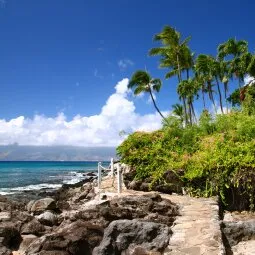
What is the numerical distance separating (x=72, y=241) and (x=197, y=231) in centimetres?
247

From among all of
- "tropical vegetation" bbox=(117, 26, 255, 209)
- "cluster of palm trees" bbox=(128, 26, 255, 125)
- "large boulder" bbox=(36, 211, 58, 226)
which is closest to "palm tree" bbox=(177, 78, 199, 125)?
"cluster of palm trees" bbox=(128, 26, 255, 125)

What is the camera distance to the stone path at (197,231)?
666 centimetres

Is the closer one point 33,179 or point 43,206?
point 43,206

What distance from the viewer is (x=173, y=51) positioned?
37.4 m

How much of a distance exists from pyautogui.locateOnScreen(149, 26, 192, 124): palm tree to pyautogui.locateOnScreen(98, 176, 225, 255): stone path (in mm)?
27002

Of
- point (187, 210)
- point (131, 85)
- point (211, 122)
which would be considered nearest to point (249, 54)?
point (131, 85)

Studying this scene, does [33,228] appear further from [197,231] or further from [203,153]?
[203,153]

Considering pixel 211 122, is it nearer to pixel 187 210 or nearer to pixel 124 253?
pixel 187 210

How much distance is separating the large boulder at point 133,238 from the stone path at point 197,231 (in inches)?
8.5

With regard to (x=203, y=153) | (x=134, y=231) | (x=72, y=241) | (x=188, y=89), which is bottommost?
(x=72, y=241)

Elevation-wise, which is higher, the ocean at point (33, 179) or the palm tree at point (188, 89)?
the palm tree at point (188, 89)

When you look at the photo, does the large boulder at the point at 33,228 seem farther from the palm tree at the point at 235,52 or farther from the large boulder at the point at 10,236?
Answer: the palm tree at the point at 235,52

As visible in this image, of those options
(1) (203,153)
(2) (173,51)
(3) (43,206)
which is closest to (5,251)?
(1) (203,153)

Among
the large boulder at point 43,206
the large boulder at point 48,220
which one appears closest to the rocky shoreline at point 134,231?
the large boulder at point 48,220
